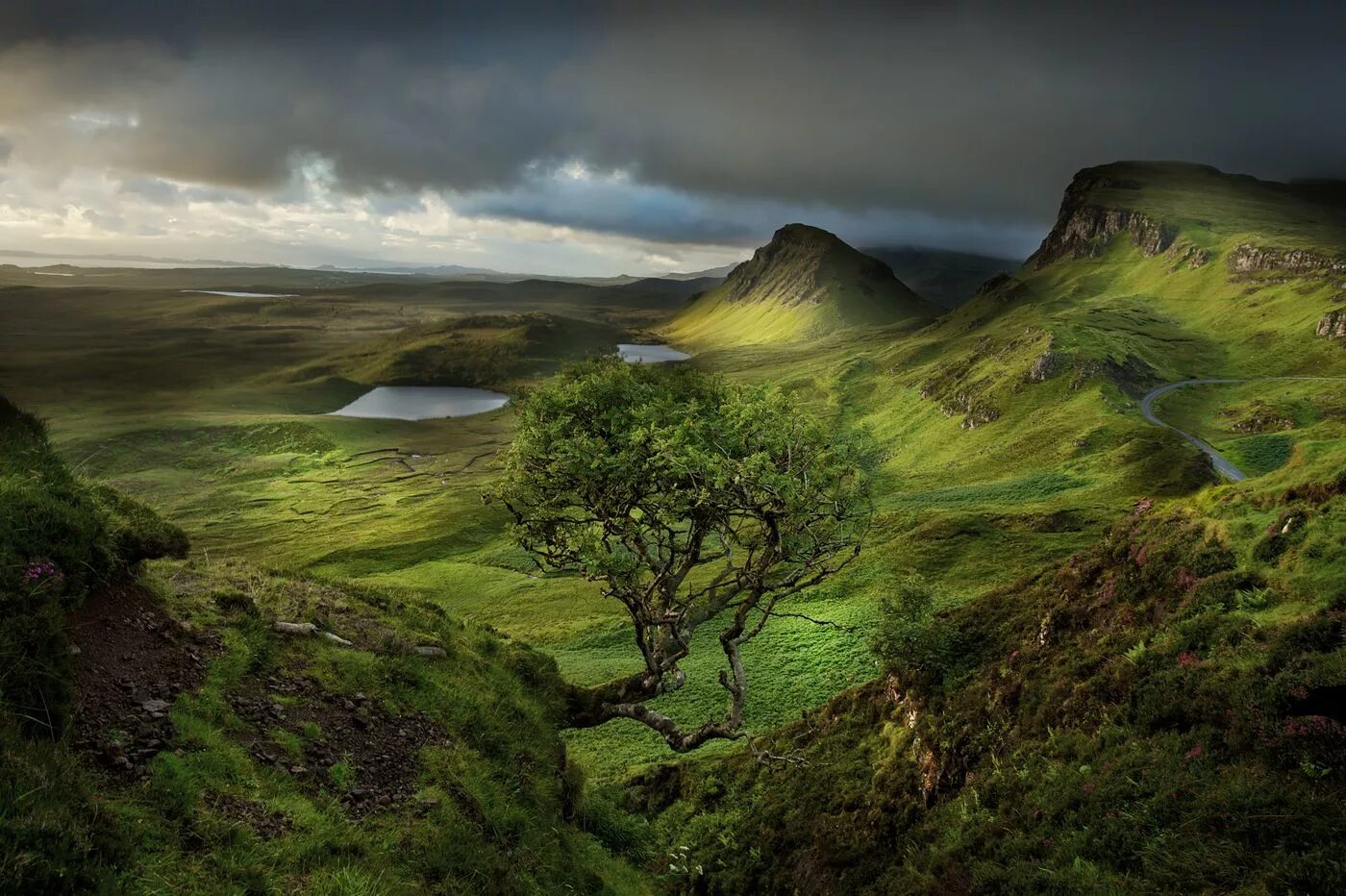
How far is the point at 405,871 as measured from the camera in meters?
12.5

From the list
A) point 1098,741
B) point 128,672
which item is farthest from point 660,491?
point 128,672

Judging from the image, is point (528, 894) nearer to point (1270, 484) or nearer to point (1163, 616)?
point (1163, 616)

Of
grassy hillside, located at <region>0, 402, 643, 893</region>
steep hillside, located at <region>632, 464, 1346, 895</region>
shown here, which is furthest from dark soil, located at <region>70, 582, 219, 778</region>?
steep hillside, located at <region>632, 464, 1346, 895</region>

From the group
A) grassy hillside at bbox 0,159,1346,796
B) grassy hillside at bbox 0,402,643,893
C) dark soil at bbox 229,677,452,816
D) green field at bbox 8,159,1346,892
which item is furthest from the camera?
grassy hillside at bbox 0,159,1346,796

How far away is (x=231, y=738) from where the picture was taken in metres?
13.6

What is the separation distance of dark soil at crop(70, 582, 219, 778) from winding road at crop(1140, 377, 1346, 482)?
277 ft

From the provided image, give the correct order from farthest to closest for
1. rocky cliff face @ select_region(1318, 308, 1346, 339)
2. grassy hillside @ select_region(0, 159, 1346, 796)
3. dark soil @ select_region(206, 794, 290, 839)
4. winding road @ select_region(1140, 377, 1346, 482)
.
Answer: rocky cliff face @ select_region(1318, 308, 1346, 339) < winding road @ select_region(1140, 377, 1346, 482) < grassy hillside @ select_region(0, 159, 1346, 796) < dark soil @ select_region(206, 794, 290, 839)

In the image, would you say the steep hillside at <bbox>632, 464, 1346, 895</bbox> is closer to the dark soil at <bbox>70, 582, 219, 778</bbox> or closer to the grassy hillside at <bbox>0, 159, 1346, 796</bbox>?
the grassy hillside at <bbox>0, 159, 1346, 796</bbox>

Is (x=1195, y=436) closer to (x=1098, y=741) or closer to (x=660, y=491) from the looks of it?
(x=1098, y=741)

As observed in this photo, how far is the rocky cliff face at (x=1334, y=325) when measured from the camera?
147m

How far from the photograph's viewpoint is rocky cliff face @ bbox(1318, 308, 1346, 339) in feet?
483

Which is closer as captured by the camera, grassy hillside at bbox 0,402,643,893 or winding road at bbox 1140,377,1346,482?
grassy hillside at bbox 0,402,643,893

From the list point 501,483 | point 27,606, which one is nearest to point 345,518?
point 501,483

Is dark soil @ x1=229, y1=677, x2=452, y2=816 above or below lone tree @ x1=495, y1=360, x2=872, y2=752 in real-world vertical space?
below
